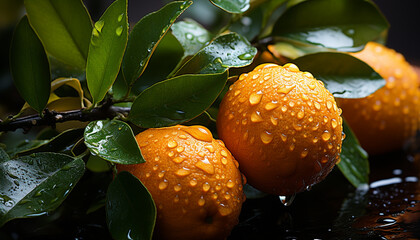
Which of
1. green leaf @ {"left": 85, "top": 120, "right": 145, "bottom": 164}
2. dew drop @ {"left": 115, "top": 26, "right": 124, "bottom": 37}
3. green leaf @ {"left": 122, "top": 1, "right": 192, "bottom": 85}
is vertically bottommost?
green leaf @ {"left": 85, "top": 120, "right": 145, "bottom": 164}

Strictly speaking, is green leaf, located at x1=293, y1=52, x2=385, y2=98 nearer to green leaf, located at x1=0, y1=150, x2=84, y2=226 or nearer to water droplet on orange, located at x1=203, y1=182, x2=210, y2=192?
water droplet on orange, located at x1=203, y1=182, x2=210, y2=192

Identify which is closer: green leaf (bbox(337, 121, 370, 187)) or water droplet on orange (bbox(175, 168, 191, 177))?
water droplet on orange (bbox(175, 168, 191, 177))

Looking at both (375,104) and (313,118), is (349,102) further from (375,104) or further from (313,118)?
(313,118)

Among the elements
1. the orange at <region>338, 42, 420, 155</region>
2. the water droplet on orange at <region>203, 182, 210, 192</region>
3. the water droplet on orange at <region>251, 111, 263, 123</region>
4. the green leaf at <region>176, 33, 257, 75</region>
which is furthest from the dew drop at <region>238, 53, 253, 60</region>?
the orange at <region>338, 42, 420, 155</region>

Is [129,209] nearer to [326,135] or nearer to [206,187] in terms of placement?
[206,187]

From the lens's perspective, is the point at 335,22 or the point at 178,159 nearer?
the point at 178,159

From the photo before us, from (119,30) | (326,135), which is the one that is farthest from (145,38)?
(326,135)
